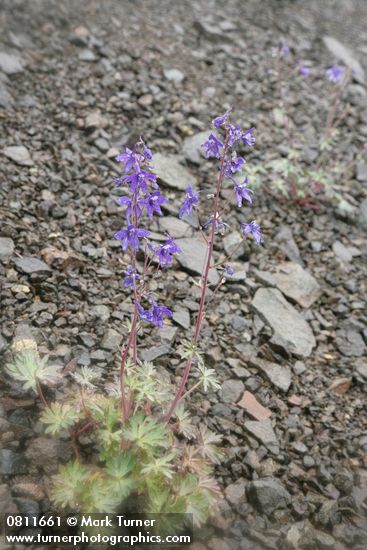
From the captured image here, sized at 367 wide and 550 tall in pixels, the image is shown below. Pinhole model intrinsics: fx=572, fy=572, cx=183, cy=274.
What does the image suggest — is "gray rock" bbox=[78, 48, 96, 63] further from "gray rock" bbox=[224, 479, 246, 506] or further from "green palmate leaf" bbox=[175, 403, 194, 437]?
"gray rock" bbox=[224, 479, 246, 506]

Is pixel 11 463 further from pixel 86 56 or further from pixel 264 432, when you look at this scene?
pixel 86 56

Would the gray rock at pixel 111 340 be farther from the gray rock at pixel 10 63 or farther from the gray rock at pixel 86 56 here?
the gray rock at pixel 86 56

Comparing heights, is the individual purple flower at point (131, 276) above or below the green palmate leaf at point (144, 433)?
above

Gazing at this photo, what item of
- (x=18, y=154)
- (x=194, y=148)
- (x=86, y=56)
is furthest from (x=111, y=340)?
(x=86, y=56)

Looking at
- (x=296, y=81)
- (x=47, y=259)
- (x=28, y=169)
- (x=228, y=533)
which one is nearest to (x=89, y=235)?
(x=47, y=259)

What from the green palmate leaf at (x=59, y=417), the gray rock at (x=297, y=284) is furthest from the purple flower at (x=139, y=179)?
the gray rock at (x=297, y=284)

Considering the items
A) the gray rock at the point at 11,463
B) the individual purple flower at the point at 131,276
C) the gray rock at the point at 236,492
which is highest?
the individual purple flower at the point at 131,276

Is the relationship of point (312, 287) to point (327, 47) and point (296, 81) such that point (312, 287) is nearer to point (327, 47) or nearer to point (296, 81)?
point (296, 81)
